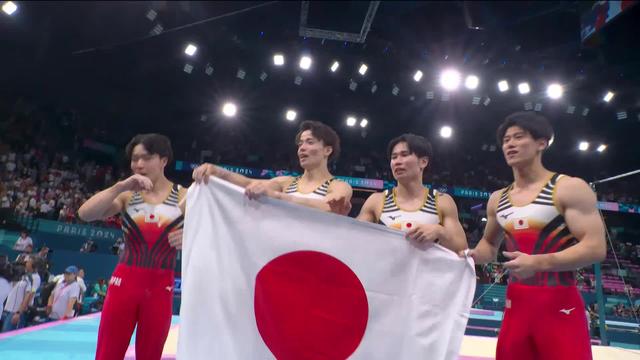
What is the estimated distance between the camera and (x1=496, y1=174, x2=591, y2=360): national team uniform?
8.34 feet

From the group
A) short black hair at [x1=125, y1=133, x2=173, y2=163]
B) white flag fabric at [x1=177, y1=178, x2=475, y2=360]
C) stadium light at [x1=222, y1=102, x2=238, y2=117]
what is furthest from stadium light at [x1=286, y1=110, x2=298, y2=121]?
white flag fabric at [x1=177, y1=178, x2=475, y2=360]

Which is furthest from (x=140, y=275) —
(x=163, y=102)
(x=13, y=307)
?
(x=163, y=102)

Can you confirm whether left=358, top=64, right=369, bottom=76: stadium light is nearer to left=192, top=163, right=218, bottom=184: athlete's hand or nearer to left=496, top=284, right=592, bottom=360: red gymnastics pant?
left=192, top=163, right=218, bottom=184: athlete's hand

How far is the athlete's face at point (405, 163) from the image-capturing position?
3412mm

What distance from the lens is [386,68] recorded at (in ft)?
54.3

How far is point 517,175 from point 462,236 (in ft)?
1.97

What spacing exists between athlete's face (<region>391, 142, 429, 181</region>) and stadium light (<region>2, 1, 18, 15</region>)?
1271 cm

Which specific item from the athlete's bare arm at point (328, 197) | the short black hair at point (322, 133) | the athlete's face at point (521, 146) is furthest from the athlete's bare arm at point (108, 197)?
the athlete's face at point (521, 146)

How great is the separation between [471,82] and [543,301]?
1441 cm

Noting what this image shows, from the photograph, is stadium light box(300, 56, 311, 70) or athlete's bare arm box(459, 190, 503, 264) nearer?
athlete's bare arm box(459, 190, 503, 264)

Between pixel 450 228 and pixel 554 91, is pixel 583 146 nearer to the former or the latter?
pixel 554 91

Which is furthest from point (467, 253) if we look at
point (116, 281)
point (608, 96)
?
point (608, 96)

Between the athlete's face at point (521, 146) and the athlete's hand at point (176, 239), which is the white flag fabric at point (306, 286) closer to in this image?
the athlete's hand at point (176, 239)

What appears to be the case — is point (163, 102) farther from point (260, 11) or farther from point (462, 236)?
point (462, 236)
